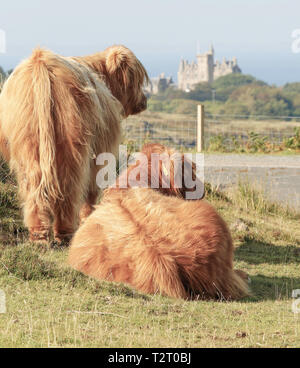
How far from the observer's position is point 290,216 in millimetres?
11156

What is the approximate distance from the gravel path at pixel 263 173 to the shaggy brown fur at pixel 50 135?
19.9 ft

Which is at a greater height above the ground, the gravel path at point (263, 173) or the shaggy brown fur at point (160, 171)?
the shaggy brown fur at point (160, 171)

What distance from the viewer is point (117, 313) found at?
4.54 m

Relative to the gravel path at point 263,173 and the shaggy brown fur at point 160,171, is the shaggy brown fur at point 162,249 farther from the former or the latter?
the gravel path at point 263,173

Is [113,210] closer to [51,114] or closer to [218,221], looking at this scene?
[218,221]

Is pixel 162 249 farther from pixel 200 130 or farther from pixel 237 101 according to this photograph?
pixel 237 101

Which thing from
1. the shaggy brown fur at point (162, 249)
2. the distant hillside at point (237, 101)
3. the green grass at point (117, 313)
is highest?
the shaggy brown fur at point (162, 249)

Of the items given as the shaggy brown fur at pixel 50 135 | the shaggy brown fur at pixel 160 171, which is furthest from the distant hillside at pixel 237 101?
the shaggy brown fur at pixel 160 171

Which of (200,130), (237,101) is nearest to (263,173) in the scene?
(200,130)

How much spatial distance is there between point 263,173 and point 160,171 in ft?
32.6

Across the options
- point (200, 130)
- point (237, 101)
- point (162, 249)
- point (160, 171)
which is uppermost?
point (160, 171)

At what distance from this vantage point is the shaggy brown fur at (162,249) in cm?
503

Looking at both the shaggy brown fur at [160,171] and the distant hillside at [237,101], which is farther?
the distant hillside at [237,101]
